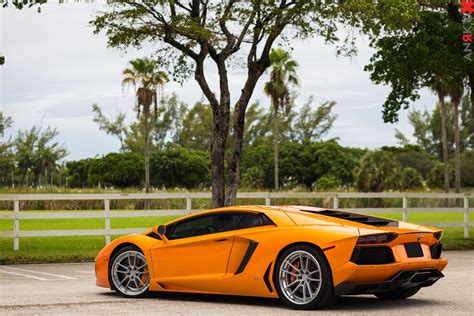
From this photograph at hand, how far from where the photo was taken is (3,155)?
300 feet

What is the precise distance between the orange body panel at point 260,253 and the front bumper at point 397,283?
7 centimetres

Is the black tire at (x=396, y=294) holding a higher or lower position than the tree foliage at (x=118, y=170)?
lower

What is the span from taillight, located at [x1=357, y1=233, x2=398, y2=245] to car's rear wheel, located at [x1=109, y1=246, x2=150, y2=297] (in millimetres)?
3199

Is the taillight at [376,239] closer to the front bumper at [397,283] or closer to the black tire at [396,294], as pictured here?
the front bumper at [397,283]

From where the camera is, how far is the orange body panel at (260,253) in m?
10.3

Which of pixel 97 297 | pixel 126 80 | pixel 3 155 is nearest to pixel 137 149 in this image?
pixel 3 155

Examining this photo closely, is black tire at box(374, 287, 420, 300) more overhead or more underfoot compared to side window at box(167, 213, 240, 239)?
more underfoot

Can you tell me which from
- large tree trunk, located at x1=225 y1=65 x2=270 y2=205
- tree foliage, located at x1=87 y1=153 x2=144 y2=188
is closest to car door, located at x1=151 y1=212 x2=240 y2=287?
large tree trunk, located at x1=225 y1=65 x2=270 y2=205

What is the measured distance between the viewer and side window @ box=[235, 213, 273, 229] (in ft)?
36.9

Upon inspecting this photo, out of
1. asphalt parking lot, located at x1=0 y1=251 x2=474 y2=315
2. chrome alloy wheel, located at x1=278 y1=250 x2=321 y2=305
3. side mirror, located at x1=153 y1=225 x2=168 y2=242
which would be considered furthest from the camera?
side mirror, located at x1=153 y1=225 x2=168 y2=242

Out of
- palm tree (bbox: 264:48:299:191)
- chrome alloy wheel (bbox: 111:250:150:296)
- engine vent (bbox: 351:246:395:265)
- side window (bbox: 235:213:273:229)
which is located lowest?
chrome alloy wheel (bbox: 111:250:150:296)

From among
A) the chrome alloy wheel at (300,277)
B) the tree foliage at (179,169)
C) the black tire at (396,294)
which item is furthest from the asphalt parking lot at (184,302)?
the tree foliage at (179,169)

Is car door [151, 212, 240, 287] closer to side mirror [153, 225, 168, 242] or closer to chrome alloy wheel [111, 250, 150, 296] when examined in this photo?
side mirror [153, 225, 168, 242]

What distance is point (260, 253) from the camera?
10867mm
